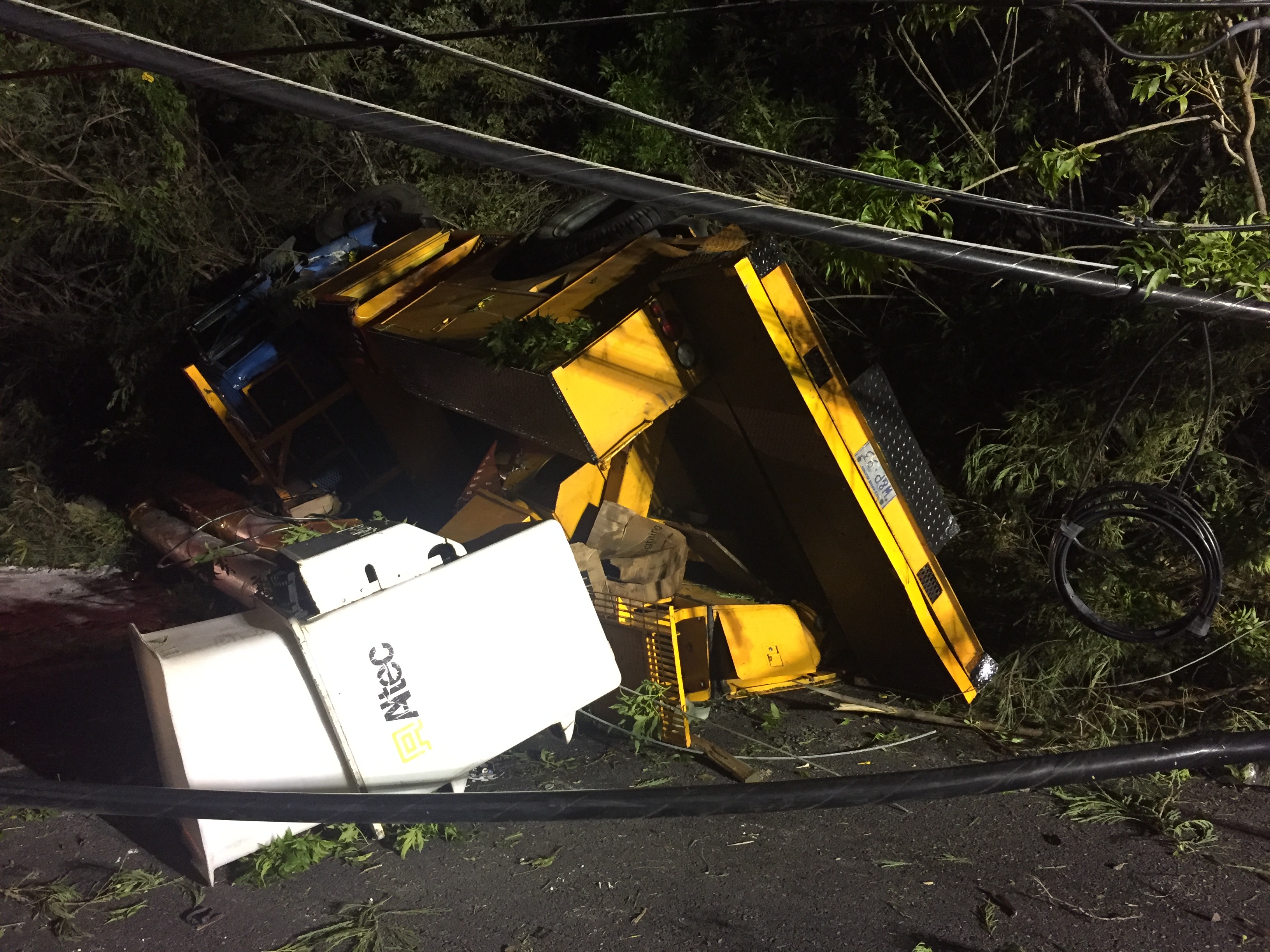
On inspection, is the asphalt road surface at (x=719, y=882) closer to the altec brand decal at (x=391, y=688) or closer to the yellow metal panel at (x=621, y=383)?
the altec brand decal at (x=391, y=688)

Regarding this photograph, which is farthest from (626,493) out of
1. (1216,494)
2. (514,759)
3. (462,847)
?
(1216,494)

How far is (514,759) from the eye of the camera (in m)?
3.81

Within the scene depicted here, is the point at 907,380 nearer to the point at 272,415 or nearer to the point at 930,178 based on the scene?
the point at 930,178

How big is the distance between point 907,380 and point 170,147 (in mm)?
8338

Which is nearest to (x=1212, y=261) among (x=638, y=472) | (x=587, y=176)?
(x=587, y=176)

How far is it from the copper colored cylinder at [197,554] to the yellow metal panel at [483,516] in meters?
0.98

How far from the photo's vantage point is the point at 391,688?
9.66 ft

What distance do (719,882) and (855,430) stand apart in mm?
2082

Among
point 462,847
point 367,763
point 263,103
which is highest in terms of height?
point 263,103

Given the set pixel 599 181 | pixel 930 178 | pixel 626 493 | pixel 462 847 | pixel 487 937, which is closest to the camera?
pixel 599 181

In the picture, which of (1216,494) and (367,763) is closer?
(367,763)

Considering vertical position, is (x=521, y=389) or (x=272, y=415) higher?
(x=272, y=415)

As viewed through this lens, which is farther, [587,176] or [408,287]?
[408,287]

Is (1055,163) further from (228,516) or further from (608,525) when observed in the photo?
(228,516)
